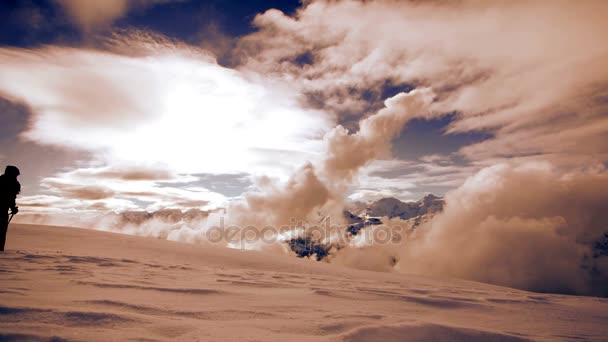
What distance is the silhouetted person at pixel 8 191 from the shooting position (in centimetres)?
727

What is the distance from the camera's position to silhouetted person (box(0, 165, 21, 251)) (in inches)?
286

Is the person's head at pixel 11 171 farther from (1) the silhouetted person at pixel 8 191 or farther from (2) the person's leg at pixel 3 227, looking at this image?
(2) the person's leg at pixel 3 227

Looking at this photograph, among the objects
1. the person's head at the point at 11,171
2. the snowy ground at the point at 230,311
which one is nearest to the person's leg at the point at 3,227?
the person's head at the point at 11,171

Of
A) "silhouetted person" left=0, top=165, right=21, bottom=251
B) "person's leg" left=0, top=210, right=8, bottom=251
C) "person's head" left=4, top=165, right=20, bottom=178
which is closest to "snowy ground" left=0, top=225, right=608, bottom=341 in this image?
"person's leg" left=0, top=210, right=8, bottom=251

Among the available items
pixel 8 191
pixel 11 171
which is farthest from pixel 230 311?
pixel 11 171

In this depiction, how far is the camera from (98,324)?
2.44 metres

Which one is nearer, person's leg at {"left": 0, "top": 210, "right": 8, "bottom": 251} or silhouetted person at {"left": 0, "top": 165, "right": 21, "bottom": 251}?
person's leg at {"left": 0, "top": 210, "right": 8, "bottom": 251}

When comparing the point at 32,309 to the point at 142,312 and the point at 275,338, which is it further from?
the point at 275,338

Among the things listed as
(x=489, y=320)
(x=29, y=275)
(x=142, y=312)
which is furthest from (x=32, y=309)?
(x=489, y=320)

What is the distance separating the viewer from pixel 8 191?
7586 mm

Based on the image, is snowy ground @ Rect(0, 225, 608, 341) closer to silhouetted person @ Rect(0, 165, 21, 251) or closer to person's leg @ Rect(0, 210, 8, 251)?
person's leg @ Rect(0, 210, 8, 251)

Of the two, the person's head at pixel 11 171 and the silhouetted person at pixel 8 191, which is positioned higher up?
the person's head at pixel 11 171

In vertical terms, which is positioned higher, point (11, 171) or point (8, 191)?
point (11, 171)

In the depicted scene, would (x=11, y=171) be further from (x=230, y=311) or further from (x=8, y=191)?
(x=230, y=311)
